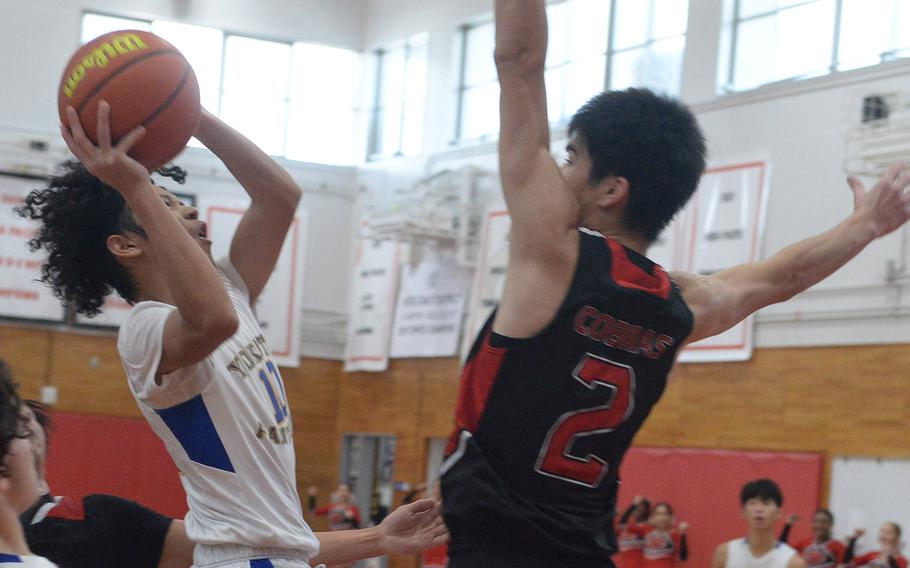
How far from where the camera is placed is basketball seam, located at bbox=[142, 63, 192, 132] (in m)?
3.13

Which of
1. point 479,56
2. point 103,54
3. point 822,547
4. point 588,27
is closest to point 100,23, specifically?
point 479,56

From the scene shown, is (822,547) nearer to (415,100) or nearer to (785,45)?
(785,45)

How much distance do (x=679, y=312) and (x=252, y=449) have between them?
3.68ft

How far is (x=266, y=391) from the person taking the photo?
10.9 ft

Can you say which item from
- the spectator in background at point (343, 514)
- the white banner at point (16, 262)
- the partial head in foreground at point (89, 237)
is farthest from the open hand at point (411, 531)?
the white banner at point (16, 262)

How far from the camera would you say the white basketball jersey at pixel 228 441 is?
3.13 meters

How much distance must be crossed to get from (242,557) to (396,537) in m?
0.61

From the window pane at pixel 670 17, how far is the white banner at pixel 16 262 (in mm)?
8973

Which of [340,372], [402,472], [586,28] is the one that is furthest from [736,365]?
[340,372]

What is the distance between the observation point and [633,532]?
537 inches

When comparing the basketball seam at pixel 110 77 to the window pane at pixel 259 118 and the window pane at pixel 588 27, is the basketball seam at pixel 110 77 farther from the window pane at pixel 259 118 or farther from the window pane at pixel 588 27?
the window pane at pixel 259 118

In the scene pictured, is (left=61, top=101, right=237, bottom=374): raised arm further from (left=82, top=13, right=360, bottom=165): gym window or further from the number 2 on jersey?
(left=82, top=13, right=360, bottom=165): gym window

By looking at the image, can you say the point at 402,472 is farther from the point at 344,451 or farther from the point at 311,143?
the point at 311,143

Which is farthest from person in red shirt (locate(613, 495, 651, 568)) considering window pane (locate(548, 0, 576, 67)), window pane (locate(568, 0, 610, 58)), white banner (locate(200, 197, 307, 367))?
white banner (locate(200, 197, 307, 367))
